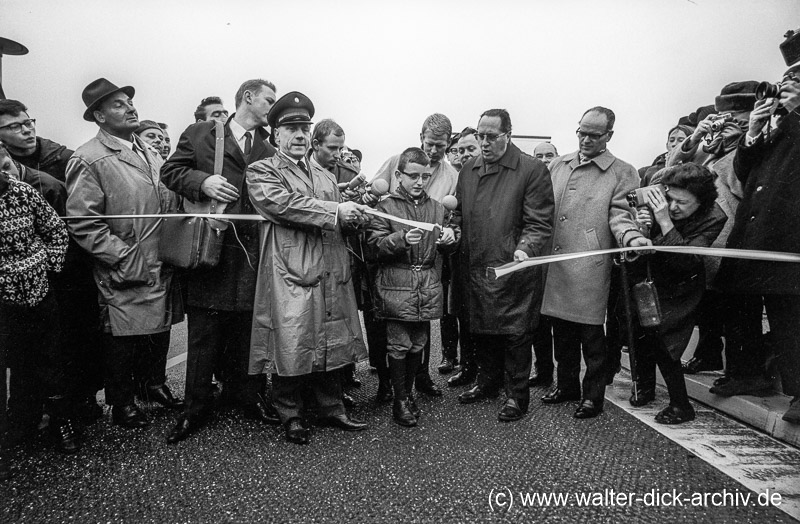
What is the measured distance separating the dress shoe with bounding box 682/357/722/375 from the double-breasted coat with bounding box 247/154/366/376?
10.4 ft

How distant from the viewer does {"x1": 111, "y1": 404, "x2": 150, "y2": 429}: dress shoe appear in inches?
142

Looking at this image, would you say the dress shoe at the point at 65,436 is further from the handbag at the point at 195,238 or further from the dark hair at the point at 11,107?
the dark hair at the point at 11,107

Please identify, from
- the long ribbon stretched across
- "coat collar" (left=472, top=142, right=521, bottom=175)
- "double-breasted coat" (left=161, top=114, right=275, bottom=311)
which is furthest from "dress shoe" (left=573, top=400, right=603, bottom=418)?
"double-breasted coat" (left=161, top=114, right=275, bottom=311)

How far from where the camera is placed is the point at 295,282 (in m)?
3.33

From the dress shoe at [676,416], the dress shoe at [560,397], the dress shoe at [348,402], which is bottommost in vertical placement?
the dress shoe at [348,402]

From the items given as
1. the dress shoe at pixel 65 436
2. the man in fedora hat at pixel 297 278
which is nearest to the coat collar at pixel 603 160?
the man in fedora hat at pixel 297 278

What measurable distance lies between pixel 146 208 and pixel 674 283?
392 centimetres

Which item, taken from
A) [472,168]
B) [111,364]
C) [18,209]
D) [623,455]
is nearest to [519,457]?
[623,455]

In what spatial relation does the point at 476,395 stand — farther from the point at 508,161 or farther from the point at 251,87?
the point at 251,87

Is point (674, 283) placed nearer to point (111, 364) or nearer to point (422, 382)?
point (422, 382)

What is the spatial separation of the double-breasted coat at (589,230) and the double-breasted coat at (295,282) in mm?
1760

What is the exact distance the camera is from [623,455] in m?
3.08

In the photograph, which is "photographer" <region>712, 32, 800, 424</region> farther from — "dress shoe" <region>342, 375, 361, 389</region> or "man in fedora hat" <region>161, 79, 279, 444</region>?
"man in fedora hat" <region>161, 79, 279, 444</region>

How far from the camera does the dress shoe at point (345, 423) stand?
357cm
